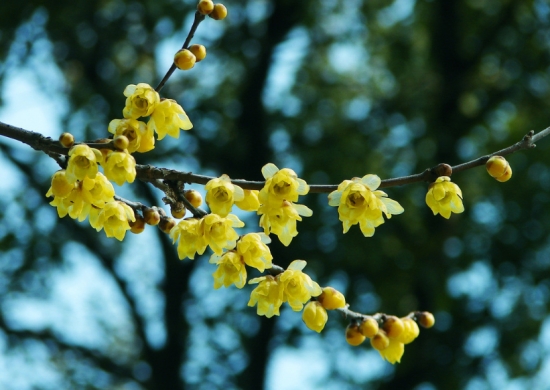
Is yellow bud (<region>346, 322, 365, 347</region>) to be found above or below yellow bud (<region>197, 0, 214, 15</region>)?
below

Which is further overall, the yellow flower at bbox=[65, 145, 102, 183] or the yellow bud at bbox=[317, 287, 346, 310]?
the yellow bud at bbox=[317, 287, 346, 310]

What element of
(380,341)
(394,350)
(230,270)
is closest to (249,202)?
(230,270)

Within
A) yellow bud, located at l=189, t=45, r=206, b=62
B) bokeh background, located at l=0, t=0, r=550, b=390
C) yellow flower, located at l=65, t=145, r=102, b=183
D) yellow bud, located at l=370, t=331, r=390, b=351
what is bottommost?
yellow flower, located at l=65, t=145, r=102, b=183

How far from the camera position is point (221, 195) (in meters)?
1.89

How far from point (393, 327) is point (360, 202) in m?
0.73

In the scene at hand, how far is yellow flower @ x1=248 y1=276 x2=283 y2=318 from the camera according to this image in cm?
213

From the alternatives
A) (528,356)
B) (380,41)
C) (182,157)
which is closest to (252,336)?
(182,157)

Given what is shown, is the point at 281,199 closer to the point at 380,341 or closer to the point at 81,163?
the point at 81,163

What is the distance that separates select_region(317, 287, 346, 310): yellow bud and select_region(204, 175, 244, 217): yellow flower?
1.71ft

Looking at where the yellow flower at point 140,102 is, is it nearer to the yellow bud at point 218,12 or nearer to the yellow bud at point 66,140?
the yellow bud at point 66,140

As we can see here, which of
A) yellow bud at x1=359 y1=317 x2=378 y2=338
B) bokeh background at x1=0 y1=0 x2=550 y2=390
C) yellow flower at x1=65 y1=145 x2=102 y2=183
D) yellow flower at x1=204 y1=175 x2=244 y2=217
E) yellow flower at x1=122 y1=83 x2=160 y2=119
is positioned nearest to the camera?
yellow flower at x1=65 y1=145 x2=102 y2=183

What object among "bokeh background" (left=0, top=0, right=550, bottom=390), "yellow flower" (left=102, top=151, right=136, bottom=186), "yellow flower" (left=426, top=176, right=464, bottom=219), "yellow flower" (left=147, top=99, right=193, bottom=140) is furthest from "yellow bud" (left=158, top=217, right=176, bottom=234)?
"bokeh background" (left=0, top=0, right=550, bottom=390)

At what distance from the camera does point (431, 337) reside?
8.96 metres

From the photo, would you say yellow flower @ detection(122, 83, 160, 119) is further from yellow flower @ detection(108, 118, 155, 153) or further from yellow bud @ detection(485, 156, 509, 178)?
yellow bud @ detection(485, 156, 509, 178)
